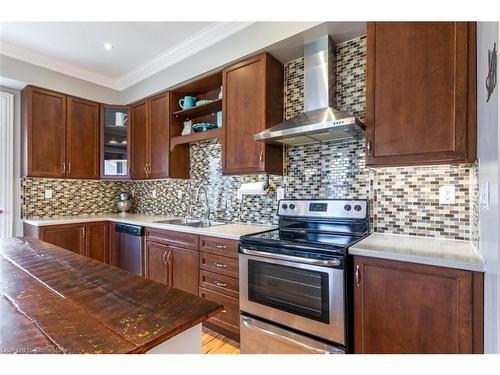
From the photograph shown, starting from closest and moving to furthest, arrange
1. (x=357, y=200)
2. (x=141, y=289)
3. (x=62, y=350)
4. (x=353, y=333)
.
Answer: (x=62, y=350)
(x=141, y=289)
(x=353, y=333)
(x=357, y=200)

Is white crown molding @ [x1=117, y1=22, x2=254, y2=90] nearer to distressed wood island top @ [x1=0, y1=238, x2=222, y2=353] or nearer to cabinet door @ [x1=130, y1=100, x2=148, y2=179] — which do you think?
cabinet door @ [x1=130, y1=100, x2=148, y2=179]

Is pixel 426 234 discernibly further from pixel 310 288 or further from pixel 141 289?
pixel 141 289

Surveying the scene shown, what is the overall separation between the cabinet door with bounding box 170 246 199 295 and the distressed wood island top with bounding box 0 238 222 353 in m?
1.28

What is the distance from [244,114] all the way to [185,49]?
108 centimetres

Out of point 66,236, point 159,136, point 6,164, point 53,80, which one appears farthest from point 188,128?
point 6,164

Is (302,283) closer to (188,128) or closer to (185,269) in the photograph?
(185,269)

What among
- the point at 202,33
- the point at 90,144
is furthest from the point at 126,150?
the point at 202,33

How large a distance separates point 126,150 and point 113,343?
11.3 feet

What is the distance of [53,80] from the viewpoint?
10.1 feet

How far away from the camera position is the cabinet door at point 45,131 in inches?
116

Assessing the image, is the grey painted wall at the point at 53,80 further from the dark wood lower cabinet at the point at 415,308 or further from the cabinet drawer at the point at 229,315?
the dark wood lower cabinet at the point at 415,308

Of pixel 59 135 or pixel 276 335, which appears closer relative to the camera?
pixel 276 335
